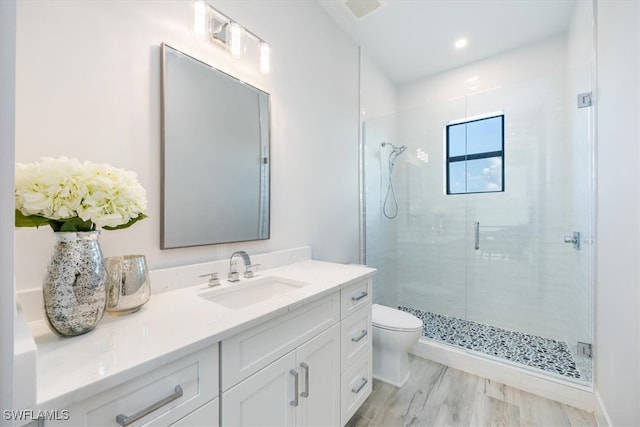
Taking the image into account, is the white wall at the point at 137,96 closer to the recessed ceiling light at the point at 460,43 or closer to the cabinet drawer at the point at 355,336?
the cabinet drawer at the point at 355,336

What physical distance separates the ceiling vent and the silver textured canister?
7.23ft

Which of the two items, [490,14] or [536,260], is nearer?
[490,14]

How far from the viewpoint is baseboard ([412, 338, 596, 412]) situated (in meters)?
1.66

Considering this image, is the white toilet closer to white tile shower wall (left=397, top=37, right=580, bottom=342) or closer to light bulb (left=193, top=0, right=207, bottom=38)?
white tile shower wall (left=397, top=37, right=580, bottom=342)

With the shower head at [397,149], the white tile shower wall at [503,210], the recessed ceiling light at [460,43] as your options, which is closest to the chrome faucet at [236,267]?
the white tile shower wall at [503,210]

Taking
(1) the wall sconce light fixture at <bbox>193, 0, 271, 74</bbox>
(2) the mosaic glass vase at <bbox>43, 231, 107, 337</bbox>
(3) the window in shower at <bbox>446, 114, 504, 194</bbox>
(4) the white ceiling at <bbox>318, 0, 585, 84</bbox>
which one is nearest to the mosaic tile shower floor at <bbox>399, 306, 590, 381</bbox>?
(3) the window in shower at <bbox>446, 114, 504, 194</bbox>

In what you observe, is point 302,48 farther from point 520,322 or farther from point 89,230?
point 520,322

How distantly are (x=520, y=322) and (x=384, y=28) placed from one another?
114 inches

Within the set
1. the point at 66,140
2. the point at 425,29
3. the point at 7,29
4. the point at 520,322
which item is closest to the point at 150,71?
the point at 66,140

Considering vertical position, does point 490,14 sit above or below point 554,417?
above

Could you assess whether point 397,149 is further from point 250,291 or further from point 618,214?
point 250,291

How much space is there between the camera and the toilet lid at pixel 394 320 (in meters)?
1.80

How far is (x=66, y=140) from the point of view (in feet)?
3.09

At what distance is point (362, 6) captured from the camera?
2.06m
